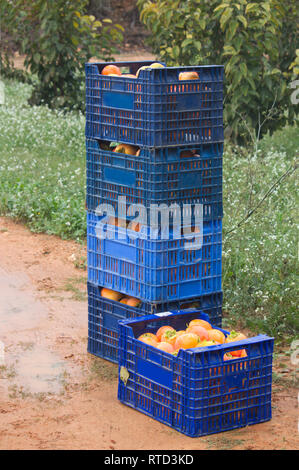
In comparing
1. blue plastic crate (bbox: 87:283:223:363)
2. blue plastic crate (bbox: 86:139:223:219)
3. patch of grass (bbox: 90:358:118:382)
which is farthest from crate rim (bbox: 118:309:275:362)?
blue plastic crate (bbox: 86:139:223:219)

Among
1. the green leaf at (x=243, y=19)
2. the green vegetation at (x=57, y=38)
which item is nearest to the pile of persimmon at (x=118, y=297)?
the green leaf at (x=243, y=19)

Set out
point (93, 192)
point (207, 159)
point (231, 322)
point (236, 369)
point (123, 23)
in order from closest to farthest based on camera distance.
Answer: point (236, 369), point (207, 159), point (93, 192), point (231, 322), point (123, 23)

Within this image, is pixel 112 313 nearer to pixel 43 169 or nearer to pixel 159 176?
pixel 159 176

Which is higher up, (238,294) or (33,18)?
(33,18)

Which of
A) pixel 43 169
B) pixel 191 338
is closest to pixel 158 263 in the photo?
pixel 191 338

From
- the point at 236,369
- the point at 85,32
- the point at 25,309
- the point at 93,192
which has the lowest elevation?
the point at 25,309

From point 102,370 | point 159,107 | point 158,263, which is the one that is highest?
point 159,107

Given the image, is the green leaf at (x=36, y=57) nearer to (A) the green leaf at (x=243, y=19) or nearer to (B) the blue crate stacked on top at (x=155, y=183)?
(A) the green leaf at (x=243, y=19)

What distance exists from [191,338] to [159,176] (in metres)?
0.96

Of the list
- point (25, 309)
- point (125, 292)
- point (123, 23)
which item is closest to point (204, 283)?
point (125, 292)

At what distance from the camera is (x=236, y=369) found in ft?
13.7

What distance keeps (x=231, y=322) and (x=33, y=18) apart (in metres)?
8.51

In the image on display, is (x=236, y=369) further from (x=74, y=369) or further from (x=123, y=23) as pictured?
(x=123, y=23)

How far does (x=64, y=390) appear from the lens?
4.79 metres
